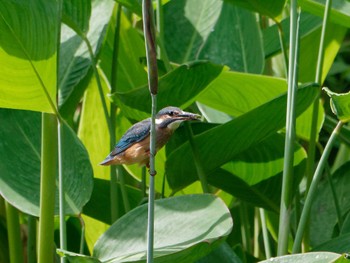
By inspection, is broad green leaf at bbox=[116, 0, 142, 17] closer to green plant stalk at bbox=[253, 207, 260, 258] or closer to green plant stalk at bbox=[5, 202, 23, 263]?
green plant stalk at bbox=[5, 202, 23, 263]

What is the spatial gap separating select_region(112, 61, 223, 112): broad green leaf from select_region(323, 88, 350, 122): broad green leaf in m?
0.21

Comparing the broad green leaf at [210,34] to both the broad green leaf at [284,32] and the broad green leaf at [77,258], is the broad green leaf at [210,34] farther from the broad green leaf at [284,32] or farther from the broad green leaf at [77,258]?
the broad green leaf at [77,258]

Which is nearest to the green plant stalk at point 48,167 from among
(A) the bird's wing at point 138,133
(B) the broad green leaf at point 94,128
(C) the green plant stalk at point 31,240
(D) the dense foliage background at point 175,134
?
(D) the dense foliage background at point 175,134

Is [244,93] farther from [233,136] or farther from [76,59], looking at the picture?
[76,59]

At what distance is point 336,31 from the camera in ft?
6.37

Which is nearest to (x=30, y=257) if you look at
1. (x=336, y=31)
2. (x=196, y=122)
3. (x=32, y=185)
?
(x=32, y=185)

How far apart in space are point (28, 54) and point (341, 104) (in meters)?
0.46

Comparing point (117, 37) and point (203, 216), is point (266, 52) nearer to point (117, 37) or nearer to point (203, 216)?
point (117, 37)

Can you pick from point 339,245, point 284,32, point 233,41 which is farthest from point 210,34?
point 339,245

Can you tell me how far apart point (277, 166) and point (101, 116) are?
1.37 ft

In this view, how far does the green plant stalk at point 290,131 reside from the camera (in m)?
1.31

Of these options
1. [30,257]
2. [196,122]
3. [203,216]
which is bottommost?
[30,257]

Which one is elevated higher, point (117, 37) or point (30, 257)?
point (117, 37)

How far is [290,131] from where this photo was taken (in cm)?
133
